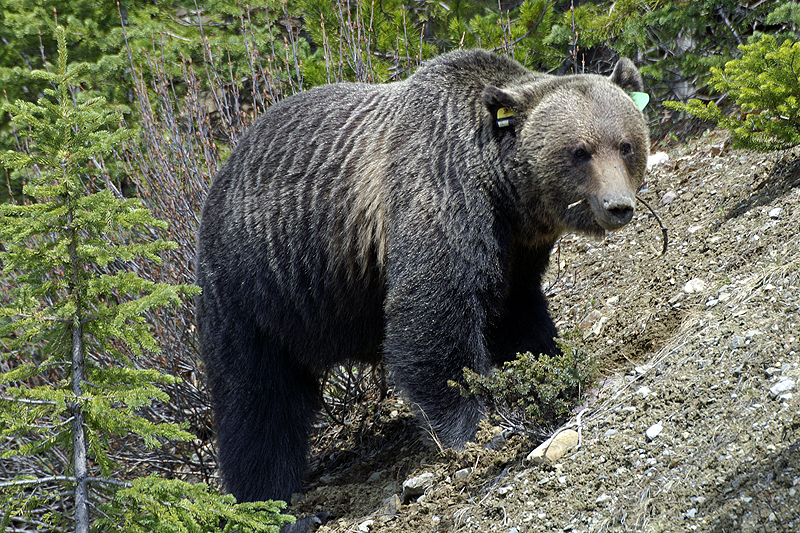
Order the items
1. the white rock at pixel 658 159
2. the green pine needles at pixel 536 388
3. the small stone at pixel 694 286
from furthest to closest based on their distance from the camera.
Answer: the white rock at pixel 658 159, the small stone at pixel 694 286, the green pine needles at pixel 536 388

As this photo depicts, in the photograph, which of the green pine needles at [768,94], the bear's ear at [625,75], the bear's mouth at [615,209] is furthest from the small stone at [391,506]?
the green pine needles at [768,94]

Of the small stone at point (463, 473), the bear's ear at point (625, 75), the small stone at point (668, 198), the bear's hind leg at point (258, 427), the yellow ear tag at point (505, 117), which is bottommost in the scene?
the bear's hind leg at point (258, 427)

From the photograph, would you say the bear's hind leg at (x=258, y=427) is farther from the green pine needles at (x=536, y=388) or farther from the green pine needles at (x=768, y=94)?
the green pine needles at (x=768, y=94)

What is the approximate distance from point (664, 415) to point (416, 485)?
157cm

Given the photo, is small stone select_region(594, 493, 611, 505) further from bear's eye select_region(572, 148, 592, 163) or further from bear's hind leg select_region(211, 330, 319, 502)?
bear's hind leg select_region(211, 330, 319, 502)

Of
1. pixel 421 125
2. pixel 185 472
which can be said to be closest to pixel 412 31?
pixel 421 125

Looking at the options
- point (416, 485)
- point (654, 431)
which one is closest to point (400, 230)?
point (416, 485)

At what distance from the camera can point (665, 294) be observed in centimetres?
556

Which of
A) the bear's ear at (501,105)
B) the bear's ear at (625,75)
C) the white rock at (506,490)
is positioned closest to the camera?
the white rock at (506,490)

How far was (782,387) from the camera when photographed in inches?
133

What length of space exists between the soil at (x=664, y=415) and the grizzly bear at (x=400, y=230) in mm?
544

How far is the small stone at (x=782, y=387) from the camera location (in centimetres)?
334

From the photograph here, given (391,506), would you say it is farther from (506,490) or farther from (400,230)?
(400,230)

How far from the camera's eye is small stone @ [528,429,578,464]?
3895mm
